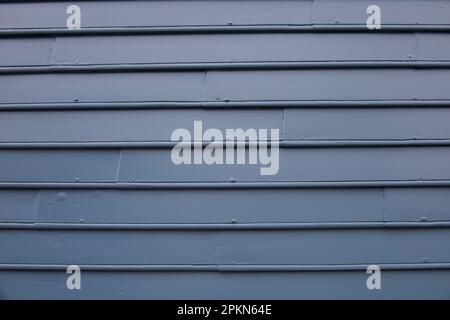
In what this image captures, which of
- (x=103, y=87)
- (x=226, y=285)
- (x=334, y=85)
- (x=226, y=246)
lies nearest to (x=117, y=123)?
(x=103, y=87)

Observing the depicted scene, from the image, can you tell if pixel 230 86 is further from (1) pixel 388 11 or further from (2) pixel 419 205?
(2) pixel 419 205

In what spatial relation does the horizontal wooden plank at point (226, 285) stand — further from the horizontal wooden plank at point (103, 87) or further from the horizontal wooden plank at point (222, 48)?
the horizontal wooden plank at point (222, 48)

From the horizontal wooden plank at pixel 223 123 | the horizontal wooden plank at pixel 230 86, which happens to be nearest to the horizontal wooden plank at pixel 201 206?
the horizontal wooden plank at pixel 223 123

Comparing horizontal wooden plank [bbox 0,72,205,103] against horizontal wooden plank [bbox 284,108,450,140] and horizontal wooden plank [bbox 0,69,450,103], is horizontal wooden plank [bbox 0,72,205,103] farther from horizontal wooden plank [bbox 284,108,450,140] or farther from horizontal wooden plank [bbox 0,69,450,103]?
horizontal wooden plank [bbox 284,108,450,140]

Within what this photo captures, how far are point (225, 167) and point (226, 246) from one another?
1.24 ft

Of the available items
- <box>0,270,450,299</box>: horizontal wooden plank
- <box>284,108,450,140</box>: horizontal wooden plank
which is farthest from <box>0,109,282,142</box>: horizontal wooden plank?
<box>0,270,450,299</box>: horizontal wooden plank

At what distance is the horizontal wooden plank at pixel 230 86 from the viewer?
1.99 metres

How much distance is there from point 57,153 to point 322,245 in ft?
4.43

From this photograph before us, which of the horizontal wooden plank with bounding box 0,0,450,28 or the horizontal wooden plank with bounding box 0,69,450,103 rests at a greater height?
the horizontal wooden plank with bounding box 0,0,450,28

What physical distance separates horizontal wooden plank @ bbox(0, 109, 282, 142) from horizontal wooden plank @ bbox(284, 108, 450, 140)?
11 cm

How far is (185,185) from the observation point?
201cm

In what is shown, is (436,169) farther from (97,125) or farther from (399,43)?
(97,125)

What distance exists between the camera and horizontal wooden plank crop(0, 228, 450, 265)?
1.99 m

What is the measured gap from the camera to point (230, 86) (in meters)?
2.01
